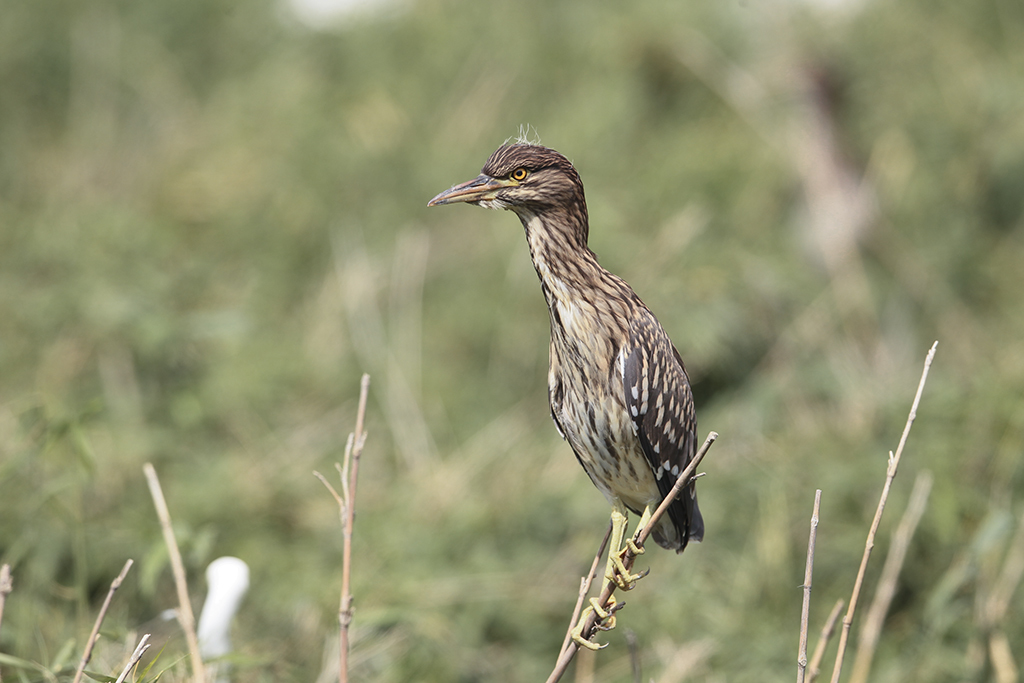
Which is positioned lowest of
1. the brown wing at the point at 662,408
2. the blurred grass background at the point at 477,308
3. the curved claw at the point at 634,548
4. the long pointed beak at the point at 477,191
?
the blurred grass background at the point at 477,308

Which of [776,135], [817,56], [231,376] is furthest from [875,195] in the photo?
[231,376]

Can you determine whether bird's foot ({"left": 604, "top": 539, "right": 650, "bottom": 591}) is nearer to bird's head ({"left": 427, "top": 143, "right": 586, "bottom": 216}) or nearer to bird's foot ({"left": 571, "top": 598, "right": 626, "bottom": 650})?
bird's foot ({"left": 571, "top": 598, "right": 626, "bottom": 650})

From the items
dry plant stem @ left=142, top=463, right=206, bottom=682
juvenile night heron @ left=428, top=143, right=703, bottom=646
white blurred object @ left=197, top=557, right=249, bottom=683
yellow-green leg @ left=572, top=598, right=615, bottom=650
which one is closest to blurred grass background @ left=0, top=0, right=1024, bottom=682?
white blurred object @ left=197, top=557, right=249, bottom=683

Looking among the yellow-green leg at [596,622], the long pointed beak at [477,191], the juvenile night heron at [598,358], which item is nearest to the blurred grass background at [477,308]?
the yellow-green leg at [596,622]

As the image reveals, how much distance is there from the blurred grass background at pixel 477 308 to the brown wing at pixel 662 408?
3.60 feet

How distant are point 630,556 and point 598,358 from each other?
53 centimetres

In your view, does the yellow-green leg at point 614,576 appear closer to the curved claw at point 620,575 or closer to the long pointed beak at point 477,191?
the curved claw at point 620,575

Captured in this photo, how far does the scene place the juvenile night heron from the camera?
2.43m

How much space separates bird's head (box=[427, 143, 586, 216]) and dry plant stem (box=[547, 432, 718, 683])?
0.67m

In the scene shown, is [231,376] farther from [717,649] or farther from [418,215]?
[717,649]

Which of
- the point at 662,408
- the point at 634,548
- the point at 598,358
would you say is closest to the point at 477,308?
the point at 662,408

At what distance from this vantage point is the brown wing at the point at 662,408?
8.96ft

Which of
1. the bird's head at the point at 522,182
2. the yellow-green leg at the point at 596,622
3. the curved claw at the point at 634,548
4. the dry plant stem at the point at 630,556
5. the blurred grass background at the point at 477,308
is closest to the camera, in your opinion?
the dry plant stem at the point at 630,556

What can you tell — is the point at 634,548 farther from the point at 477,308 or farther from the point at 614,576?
the point at 477,308
